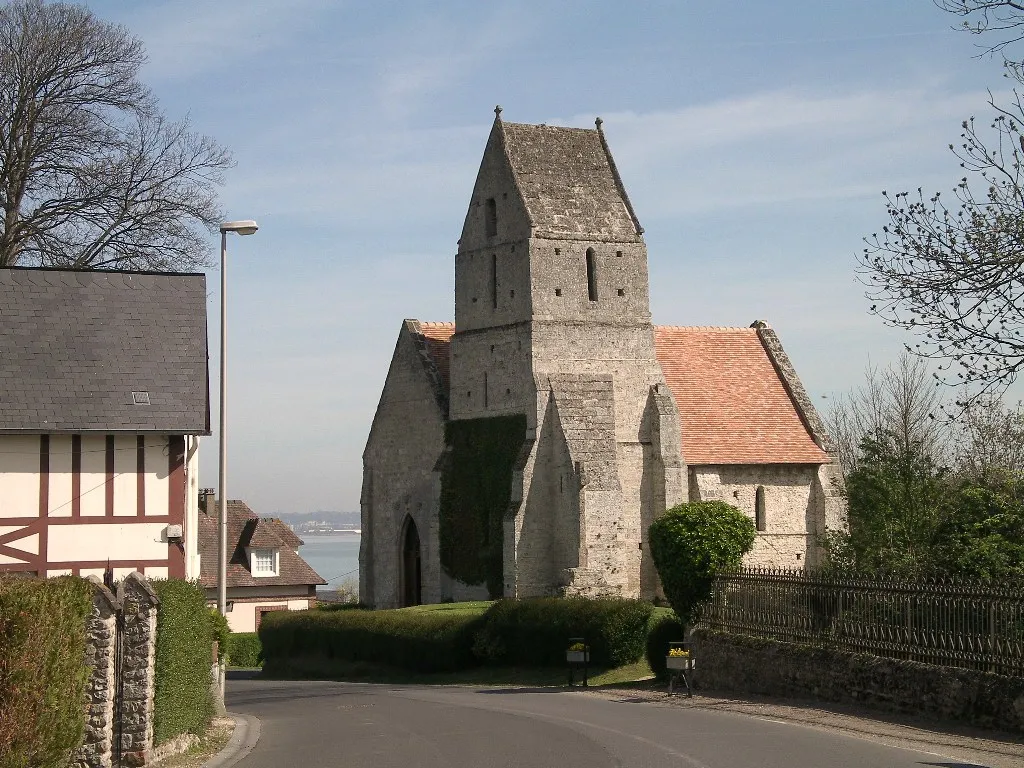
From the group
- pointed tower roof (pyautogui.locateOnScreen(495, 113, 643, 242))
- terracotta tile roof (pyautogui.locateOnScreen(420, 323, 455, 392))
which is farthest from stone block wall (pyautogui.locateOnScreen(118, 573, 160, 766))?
terracotta tile roof (pyautogui.locateOnScreen(420, 323, 455, 392))

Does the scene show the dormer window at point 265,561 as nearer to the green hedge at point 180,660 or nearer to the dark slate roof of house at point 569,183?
the dark slate roof of house at point 569,183

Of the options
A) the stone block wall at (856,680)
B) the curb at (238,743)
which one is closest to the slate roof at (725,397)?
the stone block wall at (856,680)

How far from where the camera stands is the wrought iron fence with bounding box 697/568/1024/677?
16984mm

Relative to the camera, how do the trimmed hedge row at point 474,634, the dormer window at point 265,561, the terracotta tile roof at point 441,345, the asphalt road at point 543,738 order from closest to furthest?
the asphalt road at point 543,738, the trimmed hedge row at point 474,634, the terracotta tile roof at point 441,345, the dormer window at point 265,561

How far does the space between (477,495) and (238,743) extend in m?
22.6

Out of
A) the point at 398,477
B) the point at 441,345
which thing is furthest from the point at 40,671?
the point at 441,345

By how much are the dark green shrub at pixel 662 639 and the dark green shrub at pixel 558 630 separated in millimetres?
2609

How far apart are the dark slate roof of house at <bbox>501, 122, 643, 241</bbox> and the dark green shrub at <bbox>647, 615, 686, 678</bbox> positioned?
16.3 metres

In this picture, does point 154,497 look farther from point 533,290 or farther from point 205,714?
point 533,290

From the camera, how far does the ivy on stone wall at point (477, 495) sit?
129 feet

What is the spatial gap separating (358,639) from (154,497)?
1707 centimetres

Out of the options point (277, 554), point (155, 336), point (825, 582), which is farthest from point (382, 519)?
point (825, 582)

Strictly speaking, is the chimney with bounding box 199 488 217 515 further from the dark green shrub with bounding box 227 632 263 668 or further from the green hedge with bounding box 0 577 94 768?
the green hedge with bounding box 0 577 94 768

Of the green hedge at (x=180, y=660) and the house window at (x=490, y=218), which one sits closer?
the green hedge at (x=180, y=660)
